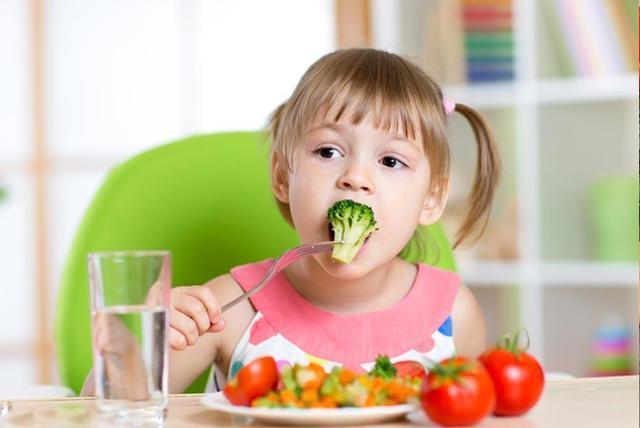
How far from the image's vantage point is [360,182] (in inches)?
51.7

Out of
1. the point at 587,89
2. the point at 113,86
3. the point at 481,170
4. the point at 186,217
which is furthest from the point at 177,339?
the point at 113,86

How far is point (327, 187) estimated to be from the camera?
4.44 feet

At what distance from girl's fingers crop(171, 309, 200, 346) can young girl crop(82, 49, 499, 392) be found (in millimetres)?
235

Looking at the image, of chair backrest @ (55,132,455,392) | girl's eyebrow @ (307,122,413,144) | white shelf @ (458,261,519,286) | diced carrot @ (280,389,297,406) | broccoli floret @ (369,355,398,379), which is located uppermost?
girl's eyebrow @ (307,122,413,144)

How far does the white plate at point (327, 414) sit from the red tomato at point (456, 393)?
0.03 metres

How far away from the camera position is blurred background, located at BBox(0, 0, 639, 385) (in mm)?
3160

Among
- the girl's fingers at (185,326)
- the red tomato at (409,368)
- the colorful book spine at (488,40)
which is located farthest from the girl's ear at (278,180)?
the colorful book spine at (488,40)

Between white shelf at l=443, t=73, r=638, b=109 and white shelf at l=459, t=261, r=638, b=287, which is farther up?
white shelf at l=443, t=73, r=638, b=109

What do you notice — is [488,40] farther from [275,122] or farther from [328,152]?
[328,152]

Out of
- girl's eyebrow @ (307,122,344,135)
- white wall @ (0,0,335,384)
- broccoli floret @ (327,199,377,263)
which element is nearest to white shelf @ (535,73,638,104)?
white wall @ (0,0,335,384)

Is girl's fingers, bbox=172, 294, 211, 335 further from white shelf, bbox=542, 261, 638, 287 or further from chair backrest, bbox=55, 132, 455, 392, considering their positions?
white shelf, bbox=542, 261, 638, 287

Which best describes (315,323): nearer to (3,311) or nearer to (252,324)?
(252,324)

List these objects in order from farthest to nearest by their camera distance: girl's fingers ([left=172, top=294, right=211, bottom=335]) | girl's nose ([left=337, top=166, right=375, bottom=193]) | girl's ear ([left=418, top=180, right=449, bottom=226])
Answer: girl's ear ([left=418, top=180, right=449, bottom=226]), girl's nose ([left=337, top=166, right=375, bottom=193]), girl's fingers ([left=172, top=294, right=211, bottom=335])

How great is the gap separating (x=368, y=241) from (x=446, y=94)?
6.10 ft
